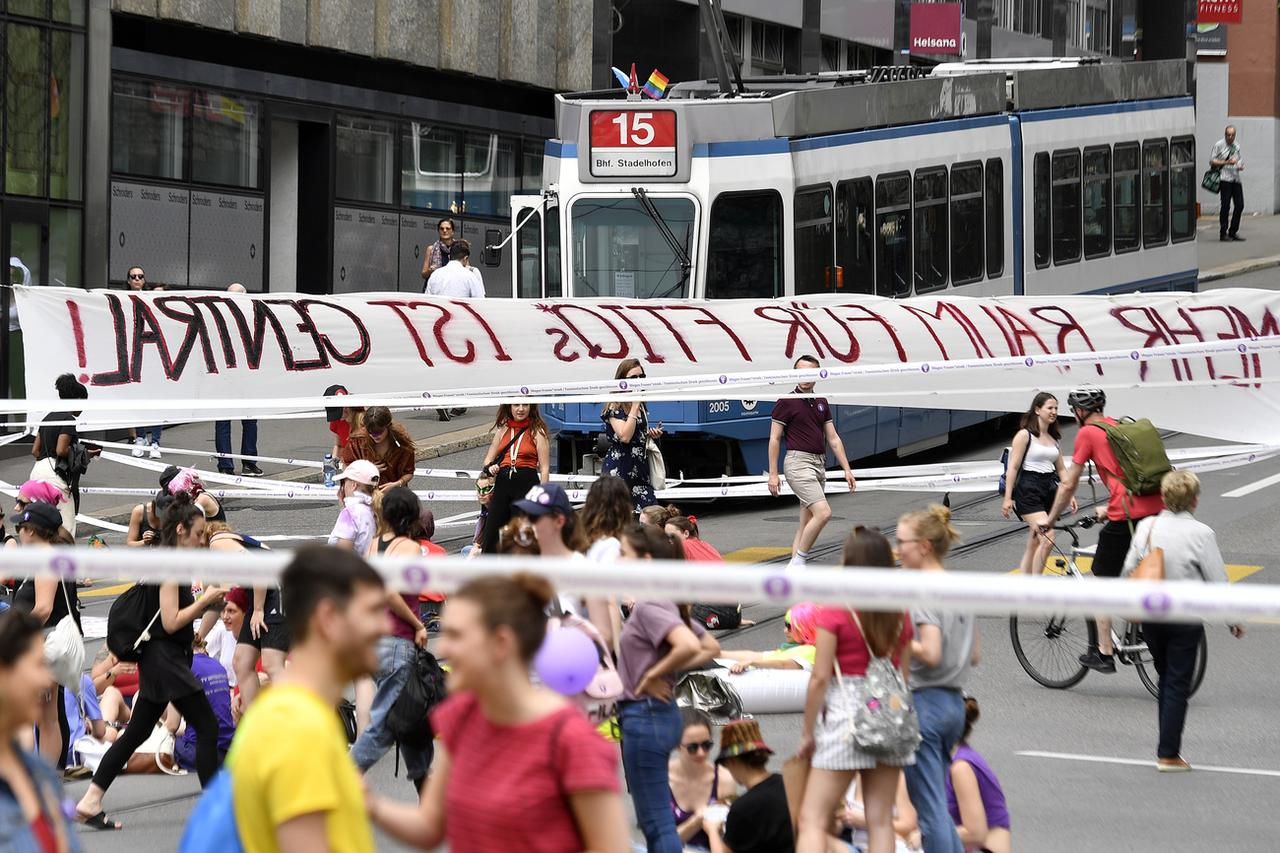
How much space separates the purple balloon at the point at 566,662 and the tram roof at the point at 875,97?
12423 mm

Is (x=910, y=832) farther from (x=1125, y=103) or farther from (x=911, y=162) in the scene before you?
(x=1125, y=103)

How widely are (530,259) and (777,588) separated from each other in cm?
1438

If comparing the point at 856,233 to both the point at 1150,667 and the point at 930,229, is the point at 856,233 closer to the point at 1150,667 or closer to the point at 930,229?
the point at 930,229

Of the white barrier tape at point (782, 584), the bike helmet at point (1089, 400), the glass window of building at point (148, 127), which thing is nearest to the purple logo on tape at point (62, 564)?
the white barrier tape at point (782, 584)

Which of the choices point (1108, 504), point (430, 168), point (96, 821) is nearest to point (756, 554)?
point (1108, 504)

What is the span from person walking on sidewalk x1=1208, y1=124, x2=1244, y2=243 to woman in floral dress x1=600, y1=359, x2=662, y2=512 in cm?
2721

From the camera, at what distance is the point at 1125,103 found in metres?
24.6

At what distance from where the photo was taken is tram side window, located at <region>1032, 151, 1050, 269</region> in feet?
72.3

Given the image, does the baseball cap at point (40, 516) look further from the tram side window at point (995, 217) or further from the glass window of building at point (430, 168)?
the glass window of building at point (430, 168)

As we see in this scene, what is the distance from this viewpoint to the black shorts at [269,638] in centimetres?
916

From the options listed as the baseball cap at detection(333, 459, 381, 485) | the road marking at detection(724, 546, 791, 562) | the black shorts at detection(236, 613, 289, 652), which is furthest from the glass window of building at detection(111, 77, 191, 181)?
the black shorts at detection(236, 613, 289, 652)

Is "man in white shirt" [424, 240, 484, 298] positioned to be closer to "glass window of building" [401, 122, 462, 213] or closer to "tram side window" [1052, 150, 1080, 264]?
"tram side window" [1052, 150, 1080, 264]

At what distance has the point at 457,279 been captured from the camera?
21359mm

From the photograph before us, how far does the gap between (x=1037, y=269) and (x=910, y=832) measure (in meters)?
15.3
